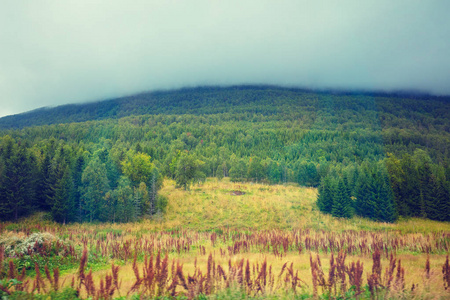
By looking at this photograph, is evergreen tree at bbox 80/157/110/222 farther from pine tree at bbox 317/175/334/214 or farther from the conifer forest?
pine tree at bbox 317/175/334/214

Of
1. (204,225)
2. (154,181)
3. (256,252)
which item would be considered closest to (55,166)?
(154,181)

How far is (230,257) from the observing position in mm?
13750

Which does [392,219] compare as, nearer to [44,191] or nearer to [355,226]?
[355,226]

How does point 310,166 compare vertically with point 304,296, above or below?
below

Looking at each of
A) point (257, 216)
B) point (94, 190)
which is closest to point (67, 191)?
point (94, 190)

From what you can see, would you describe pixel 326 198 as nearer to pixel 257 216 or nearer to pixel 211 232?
pixel 257 216

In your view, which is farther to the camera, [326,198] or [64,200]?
[326,198]

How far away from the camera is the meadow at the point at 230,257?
8.07 m

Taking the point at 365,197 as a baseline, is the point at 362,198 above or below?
below

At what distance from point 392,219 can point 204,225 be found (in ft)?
92.9

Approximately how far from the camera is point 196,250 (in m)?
18.5

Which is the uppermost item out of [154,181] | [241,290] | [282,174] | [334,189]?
[241,290]

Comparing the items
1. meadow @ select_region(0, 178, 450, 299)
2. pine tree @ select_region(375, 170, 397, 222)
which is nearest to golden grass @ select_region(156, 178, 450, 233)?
meadow @ select_region(0, 178, 450, 299)

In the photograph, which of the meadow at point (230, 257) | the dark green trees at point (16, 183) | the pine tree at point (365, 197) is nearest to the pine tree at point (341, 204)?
the meadow at point (230, 257)
